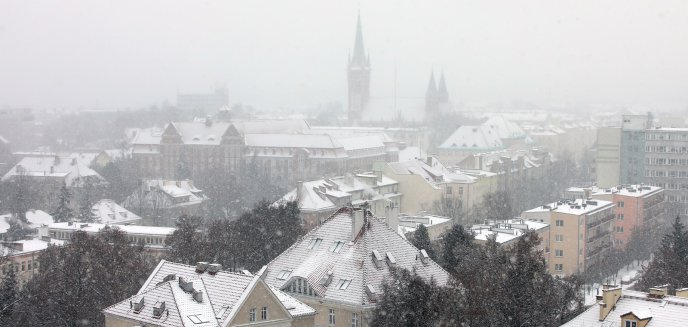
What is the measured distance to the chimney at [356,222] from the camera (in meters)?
39.9

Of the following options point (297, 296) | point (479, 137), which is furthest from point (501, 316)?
point (479, 137)

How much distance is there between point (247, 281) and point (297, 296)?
20.5 feet

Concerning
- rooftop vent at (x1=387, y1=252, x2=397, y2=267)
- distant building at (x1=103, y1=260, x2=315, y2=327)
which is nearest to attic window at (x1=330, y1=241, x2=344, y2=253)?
rooftop vent at (x1=387, y1=252, x2=397, y2=267)

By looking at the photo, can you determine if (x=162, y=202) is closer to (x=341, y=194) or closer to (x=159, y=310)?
(x=341, y=194)

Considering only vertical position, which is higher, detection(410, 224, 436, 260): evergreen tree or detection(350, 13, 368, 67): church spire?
detection(350, 13, 368, 67): church spire

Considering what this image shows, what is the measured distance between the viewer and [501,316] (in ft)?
117

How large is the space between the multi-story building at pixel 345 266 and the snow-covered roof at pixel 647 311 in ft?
26.7

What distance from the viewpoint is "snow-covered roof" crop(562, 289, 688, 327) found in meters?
28.6

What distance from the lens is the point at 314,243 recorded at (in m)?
41.2

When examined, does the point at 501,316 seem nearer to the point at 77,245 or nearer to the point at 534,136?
the point at 77,245

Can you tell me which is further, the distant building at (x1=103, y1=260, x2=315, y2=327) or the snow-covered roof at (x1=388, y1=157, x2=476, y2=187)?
the snow-covered roof at (x1=388, y1=157, x2=476, y2=187)

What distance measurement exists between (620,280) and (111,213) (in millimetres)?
40151

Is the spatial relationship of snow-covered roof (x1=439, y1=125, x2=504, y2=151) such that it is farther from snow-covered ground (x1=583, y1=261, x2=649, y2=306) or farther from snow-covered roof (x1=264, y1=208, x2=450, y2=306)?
snow-covered roof (x1=264, y1=208, x2=450, y2=306)

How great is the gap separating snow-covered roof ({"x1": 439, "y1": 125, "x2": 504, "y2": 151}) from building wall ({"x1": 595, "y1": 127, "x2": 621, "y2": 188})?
1271 inches
